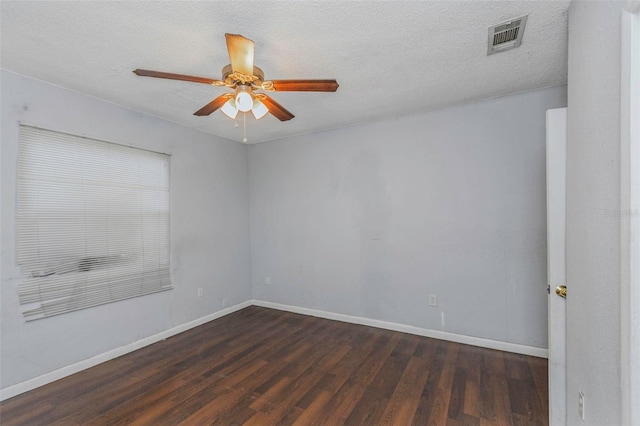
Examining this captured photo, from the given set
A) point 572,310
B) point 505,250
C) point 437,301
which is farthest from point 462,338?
point 572,310

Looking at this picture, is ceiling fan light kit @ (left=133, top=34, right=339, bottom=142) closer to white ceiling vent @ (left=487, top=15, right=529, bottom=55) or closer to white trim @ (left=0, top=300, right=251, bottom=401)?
white ceiling vent @ (left=487, top=15, right=529, bottom=55)

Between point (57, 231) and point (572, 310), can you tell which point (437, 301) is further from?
point (57, 231)

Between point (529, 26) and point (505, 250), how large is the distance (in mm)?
1984

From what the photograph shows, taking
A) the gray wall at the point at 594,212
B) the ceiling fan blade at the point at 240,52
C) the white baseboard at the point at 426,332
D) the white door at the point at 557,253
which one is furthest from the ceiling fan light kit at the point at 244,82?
the white baseboard at the point at 426,332

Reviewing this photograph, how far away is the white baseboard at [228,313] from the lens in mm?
2381

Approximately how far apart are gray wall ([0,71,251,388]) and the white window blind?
8 cm

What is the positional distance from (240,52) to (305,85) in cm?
43

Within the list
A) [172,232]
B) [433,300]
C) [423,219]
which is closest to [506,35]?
[423,219]

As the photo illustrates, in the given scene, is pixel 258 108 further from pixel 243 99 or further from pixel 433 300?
pixel 433 300

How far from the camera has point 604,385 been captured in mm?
1132

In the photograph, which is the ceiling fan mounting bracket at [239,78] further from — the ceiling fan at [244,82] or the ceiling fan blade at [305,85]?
the ceiling fan blade at [305,85]

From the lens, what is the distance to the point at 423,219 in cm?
330

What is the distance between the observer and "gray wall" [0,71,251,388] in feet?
7.53

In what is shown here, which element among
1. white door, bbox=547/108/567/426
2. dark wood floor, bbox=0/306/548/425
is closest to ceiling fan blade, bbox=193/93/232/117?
white door, bbox=547/108/567/426
